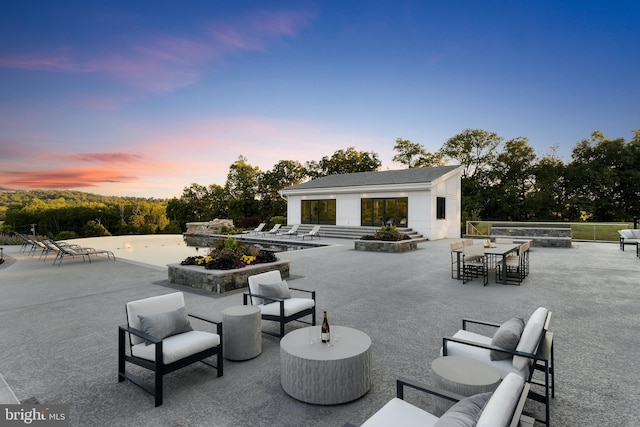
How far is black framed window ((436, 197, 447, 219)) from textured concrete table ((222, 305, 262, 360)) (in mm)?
17168

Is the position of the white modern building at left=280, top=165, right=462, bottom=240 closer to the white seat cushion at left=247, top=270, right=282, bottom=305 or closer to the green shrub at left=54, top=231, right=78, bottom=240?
the white seat cushion at left=247, top=270, right=282, bottom=305

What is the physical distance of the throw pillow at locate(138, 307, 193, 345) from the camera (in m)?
3.22

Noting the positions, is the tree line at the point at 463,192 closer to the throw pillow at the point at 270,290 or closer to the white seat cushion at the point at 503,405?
the throw pillow at the point at 270,290

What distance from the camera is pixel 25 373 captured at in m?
3.45

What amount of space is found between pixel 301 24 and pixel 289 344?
1432cm

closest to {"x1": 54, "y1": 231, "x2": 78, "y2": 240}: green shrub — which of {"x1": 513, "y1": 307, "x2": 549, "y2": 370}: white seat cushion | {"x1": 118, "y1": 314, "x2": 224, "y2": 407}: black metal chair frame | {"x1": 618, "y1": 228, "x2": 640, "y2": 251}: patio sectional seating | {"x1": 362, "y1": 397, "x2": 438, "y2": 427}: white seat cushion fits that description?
{"x1": 118, "y1": 314, "x2": 224, "y2": 407}: black metal chair frame

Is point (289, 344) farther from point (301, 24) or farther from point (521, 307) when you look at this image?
point (301, 24)

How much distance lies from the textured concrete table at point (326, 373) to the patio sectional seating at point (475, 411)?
72cm

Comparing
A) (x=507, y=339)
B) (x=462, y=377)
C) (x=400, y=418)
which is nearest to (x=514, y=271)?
(x=507, y=339)

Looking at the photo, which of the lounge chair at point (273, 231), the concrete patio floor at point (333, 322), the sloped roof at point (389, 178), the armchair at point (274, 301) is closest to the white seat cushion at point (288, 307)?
the armchair at point (274, 301)

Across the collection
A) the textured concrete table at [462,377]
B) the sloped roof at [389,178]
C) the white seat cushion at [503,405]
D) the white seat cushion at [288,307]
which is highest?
the sloped roof at [389,178]

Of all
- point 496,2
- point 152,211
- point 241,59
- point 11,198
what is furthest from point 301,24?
point 11,198

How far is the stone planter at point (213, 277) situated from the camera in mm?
→ 6996

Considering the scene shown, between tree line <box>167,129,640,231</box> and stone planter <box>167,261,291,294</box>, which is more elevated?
tree line <box>167,129,640,231</box>
